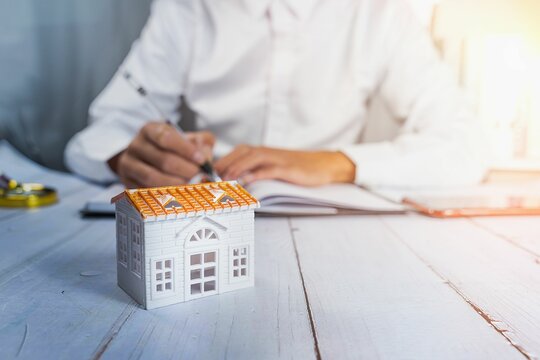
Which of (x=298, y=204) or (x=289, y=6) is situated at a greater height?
(x=289, y=6)

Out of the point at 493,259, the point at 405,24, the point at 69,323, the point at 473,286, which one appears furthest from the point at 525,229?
the point at 405,24

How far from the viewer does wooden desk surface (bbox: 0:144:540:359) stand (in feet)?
1.16

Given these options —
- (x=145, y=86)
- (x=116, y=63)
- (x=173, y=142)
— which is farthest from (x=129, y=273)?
(x=116, y=63)

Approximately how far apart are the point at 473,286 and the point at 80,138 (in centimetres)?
86

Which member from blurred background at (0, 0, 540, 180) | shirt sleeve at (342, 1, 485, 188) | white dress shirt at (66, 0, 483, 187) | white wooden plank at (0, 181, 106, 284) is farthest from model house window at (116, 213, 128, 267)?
blurred background at (0, 0, 540, 180)

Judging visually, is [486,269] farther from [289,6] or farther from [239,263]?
[289,6]

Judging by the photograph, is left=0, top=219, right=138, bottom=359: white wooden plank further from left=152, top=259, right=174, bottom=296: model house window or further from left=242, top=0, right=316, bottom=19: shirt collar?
left=242, top=0, right=316, bottom=19: shirt collar

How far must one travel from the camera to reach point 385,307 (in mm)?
425

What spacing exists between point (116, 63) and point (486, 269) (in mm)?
1104

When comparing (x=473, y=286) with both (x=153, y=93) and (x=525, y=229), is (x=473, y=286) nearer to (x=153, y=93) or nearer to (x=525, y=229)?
(x=525, y=229)

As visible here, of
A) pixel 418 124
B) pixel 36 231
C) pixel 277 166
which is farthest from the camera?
pixel 418 124

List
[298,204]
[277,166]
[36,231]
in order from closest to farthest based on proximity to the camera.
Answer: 1. [36,231]
2. [298,204]
3. [277,166]

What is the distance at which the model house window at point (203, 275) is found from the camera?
0.43 m

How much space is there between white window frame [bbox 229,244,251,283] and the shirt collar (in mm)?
870
